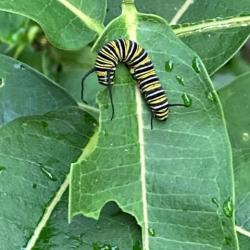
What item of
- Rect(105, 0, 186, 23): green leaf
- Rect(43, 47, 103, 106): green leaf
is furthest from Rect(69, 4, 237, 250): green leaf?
Rect(43, 47, 103, 106): green leaf

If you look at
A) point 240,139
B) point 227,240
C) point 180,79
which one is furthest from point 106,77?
point 240,139

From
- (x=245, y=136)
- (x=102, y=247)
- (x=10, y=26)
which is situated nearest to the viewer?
(x=102, y=247)

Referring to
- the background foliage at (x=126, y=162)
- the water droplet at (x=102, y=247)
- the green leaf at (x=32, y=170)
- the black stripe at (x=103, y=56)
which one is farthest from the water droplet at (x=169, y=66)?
the water droplet at (x=102, y=247)

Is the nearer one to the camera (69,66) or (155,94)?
(155,94)

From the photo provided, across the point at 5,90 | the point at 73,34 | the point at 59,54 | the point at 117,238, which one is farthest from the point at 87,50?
the point at 117,238

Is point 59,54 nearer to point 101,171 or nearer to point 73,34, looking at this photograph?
point 73,34

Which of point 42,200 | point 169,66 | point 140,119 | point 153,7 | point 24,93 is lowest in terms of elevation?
point 42,200

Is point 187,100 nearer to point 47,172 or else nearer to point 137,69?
point 137,69
